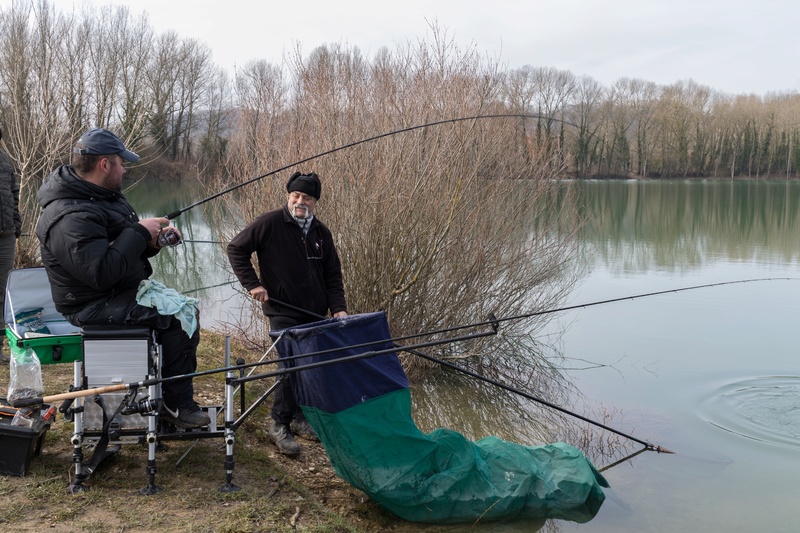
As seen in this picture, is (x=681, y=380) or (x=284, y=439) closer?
(x=284, y=439)


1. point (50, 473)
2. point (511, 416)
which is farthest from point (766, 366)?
point (50, 473)

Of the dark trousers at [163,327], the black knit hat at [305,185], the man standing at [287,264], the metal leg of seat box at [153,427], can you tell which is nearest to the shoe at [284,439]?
the man standing at [287,264]

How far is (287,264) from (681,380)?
18.3ft

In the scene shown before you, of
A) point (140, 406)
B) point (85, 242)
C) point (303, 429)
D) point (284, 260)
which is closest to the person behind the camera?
point (85, 242)

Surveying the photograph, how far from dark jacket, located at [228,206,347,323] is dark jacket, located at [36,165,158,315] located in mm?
923

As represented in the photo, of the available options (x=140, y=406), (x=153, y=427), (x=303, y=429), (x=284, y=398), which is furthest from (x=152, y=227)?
(x=303, y=429)

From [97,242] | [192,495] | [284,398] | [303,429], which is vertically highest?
[97,242]

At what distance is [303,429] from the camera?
5203 millimetres

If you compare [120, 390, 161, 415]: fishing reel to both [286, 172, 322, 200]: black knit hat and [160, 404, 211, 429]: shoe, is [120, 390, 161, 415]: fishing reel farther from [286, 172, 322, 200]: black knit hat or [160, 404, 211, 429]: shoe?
[286, 172, 322, 200]: black knit hat

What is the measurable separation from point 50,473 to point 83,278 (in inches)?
42.5

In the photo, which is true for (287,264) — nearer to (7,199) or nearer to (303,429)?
(303,429)

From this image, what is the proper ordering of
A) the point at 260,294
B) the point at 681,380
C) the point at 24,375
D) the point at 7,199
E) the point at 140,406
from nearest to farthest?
the point at 140,406, the point at 24,375, the point at 260,294, the point at 7,199, the point at 681,380

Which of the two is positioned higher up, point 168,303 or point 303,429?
point 168,303

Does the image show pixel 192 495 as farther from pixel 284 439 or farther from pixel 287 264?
pixel 287 264
